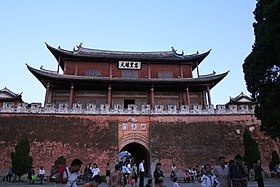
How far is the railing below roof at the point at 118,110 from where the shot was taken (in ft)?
64.5

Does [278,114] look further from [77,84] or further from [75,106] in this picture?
[77,84]

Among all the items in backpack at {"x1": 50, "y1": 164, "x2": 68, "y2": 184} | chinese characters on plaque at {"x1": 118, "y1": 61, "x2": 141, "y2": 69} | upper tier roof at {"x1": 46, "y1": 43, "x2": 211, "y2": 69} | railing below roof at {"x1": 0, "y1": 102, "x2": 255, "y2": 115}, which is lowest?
backpack at {"x1": 50, "y1": 164, "x2": 68, "y2": 184}

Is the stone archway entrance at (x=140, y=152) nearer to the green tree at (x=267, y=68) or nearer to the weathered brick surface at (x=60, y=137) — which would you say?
the weathered brick surface at (x=60, y=137)

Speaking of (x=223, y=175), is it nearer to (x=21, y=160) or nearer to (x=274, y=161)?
(x=21, y=160)

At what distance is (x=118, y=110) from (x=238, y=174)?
591 inches

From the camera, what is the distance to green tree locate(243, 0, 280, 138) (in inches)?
387

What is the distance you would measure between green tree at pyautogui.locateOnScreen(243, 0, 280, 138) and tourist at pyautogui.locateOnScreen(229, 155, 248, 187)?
5.04 meters

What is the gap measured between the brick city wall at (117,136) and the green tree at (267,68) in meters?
8.78

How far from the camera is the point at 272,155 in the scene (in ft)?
60.8

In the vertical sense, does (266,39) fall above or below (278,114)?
above

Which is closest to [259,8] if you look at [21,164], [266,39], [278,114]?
[266,39]

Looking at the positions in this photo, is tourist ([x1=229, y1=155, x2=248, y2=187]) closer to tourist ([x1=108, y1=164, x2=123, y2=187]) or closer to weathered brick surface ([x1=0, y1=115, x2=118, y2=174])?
tourist ([x1=108, y1=164, x2=123, y2=187])

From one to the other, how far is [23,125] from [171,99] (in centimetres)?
1245

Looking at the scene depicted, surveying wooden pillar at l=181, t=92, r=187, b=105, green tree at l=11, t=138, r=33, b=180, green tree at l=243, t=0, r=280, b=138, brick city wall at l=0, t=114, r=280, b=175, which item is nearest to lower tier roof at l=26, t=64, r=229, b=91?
wooden pillar at l=181, t=92, r=187, b=105
